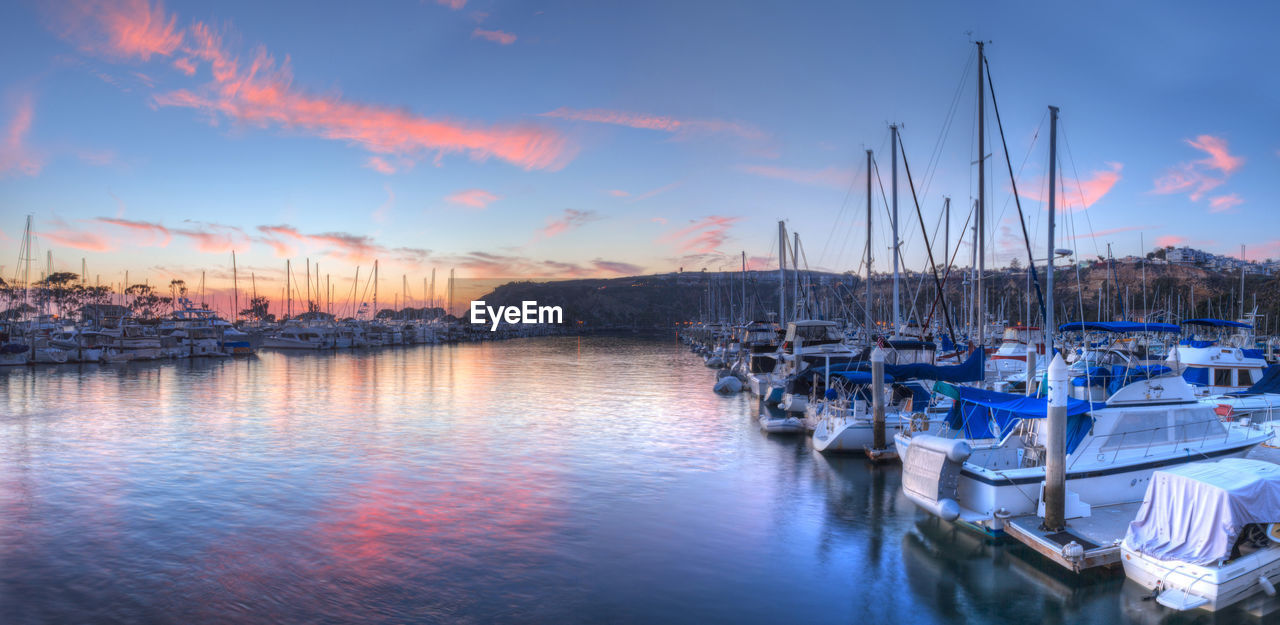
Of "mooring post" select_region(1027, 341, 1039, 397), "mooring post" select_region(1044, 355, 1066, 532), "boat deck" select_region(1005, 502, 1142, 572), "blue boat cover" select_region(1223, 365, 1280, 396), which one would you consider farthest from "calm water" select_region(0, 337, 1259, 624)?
"blue boat cover" select_region(1223, 365, 1280, 396)

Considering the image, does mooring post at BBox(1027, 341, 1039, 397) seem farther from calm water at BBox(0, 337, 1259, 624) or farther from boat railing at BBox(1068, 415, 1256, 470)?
calm water at BBox(0, 337, 1259, 624)

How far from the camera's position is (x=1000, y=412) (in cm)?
2120

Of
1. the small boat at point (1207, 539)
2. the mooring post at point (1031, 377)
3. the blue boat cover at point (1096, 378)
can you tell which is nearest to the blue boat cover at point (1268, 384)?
the mooring post at point (1031, 377)

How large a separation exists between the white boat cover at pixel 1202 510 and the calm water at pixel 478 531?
1.26 m

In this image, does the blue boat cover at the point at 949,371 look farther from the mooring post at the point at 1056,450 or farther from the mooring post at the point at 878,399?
the mooring post at the point at 1056,450

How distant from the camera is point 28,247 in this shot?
291 ft

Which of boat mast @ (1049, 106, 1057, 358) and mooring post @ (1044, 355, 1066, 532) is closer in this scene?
mooring post @ (1044, 355, 1066, 532)

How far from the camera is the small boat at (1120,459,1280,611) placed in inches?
516

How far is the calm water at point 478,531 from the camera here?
1428 cm

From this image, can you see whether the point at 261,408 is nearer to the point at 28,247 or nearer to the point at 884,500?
the point at 884,500

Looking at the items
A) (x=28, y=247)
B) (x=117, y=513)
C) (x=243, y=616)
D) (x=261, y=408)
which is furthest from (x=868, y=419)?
(x=28, y=247)

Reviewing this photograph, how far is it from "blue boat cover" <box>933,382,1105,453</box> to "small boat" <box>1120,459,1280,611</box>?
3487mm

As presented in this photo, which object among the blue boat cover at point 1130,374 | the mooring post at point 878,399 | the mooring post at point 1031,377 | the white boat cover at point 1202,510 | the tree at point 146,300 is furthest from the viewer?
the tree at point 146,300

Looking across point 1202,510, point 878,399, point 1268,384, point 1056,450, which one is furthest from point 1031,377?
point 1268,384
